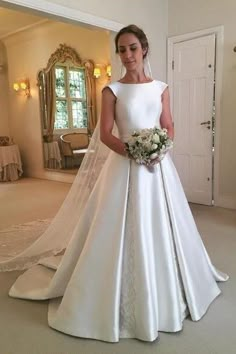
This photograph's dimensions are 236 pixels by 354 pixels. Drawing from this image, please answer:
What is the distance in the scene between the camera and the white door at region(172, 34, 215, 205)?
4.24m

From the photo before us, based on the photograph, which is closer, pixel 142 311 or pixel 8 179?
pixel 142 311

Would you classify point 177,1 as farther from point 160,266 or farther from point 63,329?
point 63,329

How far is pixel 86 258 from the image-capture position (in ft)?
5.90

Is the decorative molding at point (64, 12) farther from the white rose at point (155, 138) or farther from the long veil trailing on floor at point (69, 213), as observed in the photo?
the white rose at point (155, 138)

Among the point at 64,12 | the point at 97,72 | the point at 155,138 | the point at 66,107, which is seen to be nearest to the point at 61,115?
the point at 66,107

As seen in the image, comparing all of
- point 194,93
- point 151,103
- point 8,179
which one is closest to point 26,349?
point 151,103

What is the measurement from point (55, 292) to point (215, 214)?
2532 millimetres

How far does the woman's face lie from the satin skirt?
1.71ft

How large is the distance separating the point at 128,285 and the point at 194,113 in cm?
319

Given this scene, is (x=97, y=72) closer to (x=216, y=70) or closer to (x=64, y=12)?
(x=216, y=70)

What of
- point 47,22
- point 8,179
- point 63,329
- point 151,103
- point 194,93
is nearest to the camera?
point 63,329

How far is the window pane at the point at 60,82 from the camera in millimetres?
6340

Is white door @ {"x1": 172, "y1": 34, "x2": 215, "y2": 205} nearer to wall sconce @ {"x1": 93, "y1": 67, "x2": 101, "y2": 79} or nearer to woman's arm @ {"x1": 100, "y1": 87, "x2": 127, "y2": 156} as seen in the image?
wall sconce @ {"x1": 93, "y1": 67, "x2": 101, "y2": 79}

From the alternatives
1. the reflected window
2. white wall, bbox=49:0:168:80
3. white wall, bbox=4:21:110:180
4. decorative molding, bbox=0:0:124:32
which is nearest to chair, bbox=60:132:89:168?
the reflected window
